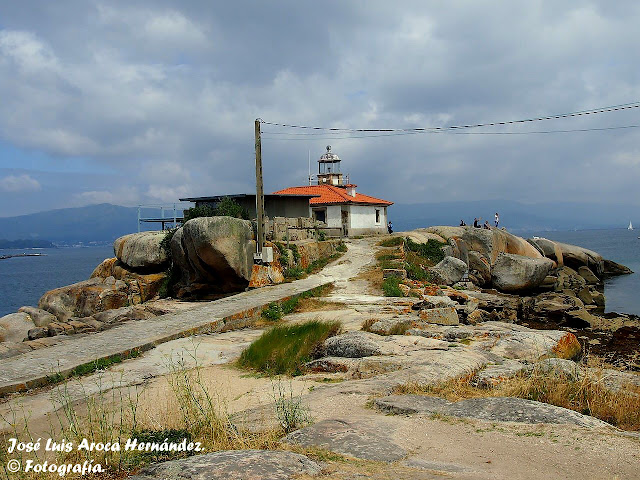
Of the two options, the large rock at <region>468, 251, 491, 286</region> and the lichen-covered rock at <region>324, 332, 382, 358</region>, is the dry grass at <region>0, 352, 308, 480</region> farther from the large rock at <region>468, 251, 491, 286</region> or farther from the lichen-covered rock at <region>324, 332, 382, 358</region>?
the large rock at <region>468, 251, 491, 286</region>

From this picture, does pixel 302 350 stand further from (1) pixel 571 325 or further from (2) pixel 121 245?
(2) pixel 121 245

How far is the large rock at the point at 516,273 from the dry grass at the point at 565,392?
23.4 meters

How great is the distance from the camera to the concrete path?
9.77 metres

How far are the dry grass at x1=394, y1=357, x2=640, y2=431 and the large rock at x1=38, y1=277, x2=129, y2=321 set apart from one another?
18.4 m

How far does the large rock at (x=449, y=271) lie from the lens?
26047 millimetres

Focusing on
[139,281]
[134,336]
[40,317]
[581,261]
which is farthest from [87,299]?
[581,261]

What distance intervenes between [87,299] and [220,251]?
7035mm

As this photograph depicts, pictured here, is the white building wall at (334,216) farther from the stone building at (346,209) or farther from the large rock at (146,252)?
the large rock at (146,252)

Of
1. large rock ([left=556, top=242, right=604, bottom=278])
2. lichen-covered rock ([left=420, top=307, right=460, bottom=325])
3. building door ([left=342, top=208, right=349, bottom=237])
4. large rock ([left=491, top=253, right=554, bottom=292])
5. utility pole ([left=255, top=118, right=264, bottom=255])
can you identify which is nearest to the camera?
lichen-covered rock ([left=420, top=307, right=460, bottom=325])

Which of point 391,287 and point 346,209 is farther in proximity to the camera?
point 346,209

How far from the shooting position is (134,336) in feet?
42.2

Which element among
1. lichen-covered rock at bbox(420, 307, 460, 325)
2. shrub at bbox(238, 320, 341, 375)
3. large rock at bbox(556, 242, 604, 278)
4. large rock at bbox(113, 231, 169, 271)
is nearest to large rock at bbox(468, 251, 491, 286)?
large rock at bbox(113, 231, 169, 271)

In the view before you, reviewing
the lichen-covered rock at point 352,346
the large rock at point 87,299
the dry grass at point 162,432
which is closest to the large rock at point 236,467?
the dry grass at point 162,432

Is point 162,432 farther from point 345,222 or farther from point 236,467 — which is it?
point 345,222
